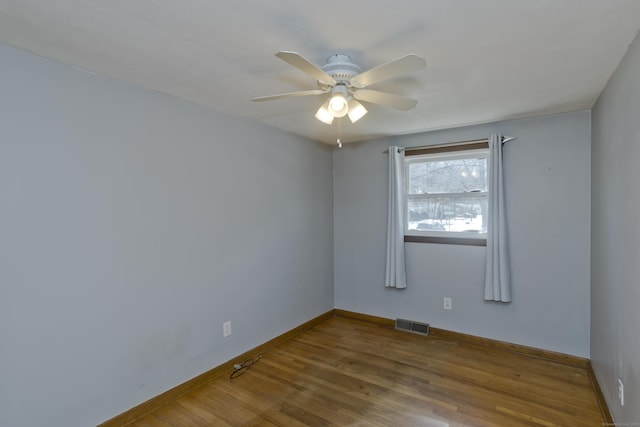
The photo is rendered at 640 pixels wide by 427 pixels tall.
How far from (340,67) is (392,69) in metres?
0.34

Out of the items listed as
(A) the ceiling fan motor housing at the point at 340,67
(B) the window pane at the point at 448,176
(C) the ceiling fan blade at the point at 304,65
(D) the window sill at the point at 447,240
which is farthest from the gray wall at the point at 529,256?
(C) the ceiling fan blade at the point at 304,65

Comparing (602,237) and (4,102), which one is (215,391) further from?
(602,237)

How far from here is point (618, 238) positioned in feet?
6.36

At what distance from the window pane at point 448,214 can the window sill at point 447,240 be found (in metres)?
0.11

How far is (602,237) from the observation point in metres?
2.38

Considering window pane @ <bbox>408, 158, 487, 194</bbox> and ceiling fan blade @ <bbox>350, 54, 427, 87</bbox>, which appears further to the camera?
window pane @ <bbox>408, 158, 487, 194</bbox>

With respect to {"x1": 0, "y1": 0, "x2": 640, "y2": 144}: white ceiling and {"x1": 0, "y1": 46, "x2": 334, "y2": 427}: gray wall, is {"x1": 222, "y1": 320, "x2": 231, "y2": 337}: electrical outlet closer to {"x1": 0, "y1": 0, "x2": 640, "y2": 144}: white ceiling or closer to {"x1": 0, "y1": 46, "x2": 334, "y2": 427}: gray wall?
{"x1": 0, "y1": 46, "x2": 334, "y2": 427}: gray wall

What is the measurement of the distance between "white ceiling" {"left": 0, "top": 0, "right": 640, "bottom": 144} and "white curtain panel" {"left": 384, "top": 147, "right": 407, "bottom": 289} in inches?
51.8

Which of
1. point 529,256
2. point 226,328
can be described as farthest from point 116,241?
point 529,256

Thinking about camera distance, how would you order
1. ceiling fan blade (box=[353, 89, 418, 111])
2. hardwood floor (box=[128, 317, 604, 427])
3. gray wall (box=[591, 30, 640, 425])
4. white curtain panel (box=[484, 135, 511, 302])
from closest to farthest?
gray wall (box=[591, 30, 640, 425]), ceiling fan blade (box=[353, 89, 418, 111]), hardwood floor (box=[128, 317, 604, 427]), white curtain panel (box=[484, 135, 511, 302])

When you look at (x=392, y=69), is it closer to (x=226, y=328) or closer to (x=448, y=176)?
(x=448, y=176)

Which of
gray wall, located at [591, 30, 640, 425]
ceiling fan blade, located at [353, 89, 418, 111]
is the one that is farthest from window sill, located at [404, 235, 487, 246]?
ceiling fan blade, located at [353, 89, 418, 111]

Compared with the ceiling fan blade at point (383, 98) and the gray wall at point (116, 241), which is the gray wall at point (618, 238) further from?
the gray wall at point (116, 241)

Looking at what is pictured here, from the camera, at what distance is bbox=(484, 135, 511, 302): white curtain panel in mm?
3158
